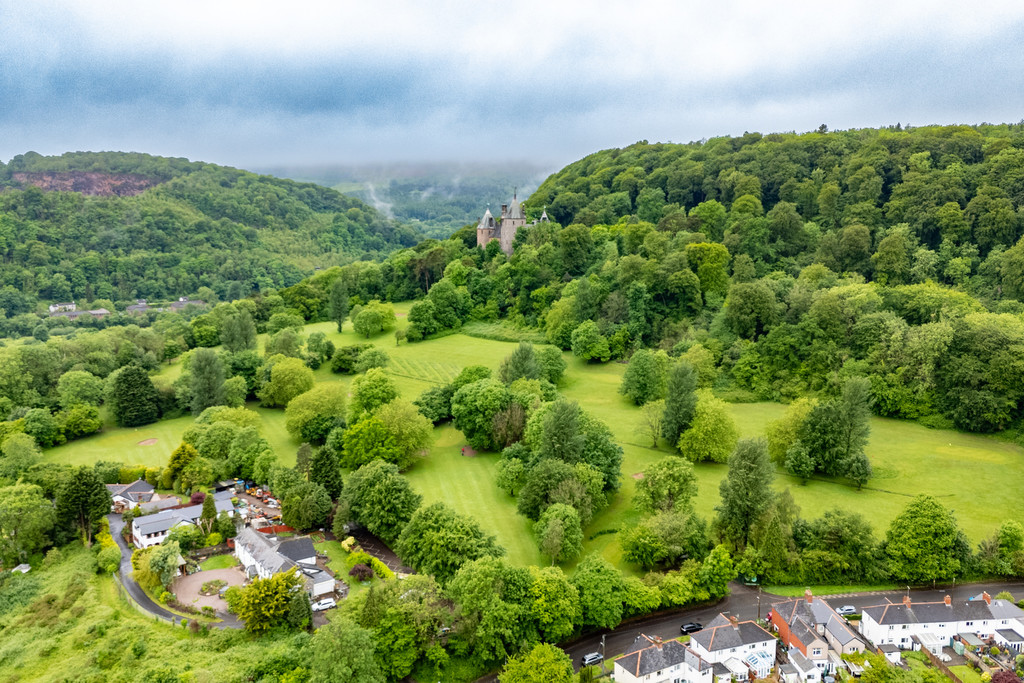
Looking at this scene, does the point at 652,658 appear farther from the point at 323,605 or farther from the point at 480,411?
the point at 480,411

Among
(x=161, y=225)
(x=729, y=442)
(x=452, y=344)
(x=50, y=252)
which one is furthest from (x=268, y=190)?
(x=729, y=442)

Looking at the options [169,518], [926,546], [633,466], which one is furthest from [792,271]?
[169,518]

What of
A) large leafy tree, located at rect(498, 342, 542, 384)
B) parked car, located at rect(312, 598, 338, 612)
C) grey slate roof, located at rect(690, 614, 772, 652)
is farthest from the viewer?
large leafy tree, located at rect(498, 342, 542, 384)

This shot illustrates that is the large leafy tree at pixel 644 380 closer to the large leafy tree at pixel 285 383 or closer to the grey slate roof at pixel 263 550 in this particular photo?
the large leafy tree at pixel 285 383

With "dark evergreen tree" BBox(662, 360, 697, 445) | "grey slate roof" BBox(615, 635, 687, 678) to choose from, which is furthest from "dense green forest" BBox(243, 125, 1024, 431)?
"grey slate roof" BBox(615, 635, 687, 678)

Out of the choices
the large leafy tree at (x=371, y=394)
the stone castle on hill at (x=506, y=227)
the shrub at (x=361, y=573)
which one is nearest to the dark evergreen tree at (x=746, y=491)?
the shrub at (x=361, y=573)

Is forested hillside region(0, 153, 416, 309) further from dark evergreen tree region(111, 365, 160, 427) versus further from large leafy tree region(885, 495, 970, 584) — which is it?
large leafy tree region(885, 495, 970, 584)

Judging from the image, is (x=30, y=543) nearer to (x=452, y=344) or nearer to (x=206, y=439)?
(x=206, y=439)
